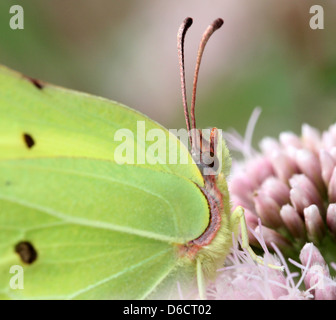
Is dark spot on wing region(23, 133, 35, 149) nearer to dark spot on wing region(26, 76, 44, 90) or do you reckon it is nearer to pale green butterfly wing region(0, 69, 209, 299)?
pale green butterfly wing region(0, 69, 209, 299)

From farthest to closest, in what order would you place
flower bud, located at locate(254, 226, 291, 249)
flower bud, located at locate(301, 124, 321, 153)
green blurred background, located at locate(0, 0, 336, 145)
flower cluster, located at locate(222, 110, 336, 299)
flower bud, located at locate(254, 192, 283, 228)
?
green blurred background, located at locate(0, 0, 336, 145), flower bud, located at locate(301, 124, 321, 153), flower bud, located at locate(254, 192, 283, 228), flower bud, located at locate(254, 226, 291, 249), flower cluster, located at locate(222, 110, 336, 299)

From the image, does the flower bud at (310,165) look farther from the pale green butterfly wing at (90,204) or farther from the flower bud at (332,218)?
the pale green butterfly wing at (90,204)

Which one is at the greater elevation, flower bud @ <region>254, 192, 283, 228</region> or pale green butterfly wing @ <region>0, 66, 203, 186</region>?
pale green butterfly wing @ <region>0, 66, 203, 186</region>

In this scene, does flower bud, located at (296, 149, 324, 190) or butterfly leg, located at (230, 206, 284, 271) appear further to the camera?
flower bud, located at (296, 149, 324, 190)

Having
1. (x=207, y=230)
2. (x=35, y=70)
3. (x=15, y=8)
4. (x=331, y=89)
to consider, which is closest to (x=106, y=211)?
(x=207, y=230)

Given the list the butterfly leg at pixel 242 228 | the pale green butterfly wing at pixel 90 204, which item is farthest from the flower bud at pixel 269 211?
the pale green butterfly wing at pixel 90 204

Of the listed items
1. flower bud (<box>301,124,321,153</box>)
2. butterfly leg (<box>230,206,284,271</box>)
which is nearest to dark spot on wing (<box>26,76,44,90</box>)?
butterfly leg (<box>230,206,284,271</box>)

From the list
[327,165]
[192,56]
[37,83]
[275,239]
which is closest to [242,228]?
[275,239]
